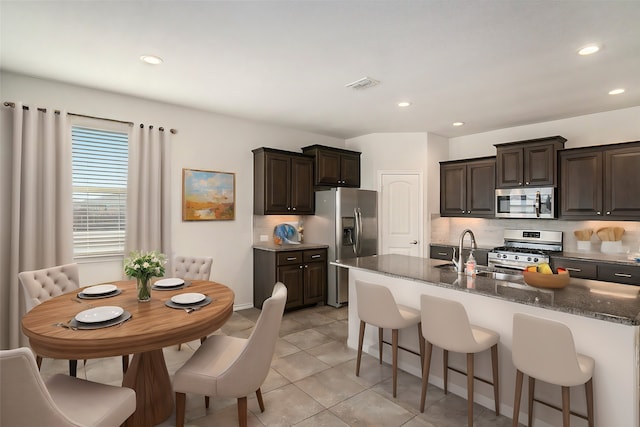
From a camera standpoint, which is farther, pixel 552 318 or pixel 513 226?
pixel 513 226

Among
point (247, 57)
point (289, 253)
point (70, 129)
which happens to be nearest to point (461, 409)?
point (289, 253)

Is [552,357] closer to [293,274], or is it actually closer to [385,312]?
[385,312]

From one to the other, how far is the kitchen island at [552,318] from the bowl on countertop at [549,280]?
5cm

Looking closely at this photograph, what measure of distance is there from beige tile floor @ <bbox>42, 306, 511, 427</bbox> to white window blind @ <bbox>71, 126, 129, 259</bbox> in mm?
1252

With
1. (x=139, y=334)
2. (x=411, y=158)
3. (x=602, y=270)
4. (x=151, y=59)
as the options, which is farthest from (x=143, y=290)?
(x=602, y=270)

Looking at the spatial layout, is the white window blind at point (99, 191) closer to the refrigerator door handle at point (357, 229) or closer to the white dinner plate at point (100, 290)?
the white dinner plate at point (100, 290)

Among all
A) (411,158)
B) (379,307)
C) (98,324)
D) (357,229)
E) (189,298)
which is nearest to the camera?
(98,324)

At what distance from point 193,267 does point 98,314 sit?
61.8 inches

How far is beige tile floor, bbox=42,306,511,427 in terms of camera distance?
90.1 inches

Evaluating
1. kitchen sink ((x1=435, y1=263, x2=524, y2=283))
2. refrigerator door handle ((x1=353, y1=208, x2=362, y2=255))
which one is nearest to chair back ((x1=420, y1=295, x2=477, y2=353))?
kitchen sink ((x1=435, y1=263, x2=524, y2=283))

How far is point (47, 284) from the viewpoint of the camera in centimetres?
279

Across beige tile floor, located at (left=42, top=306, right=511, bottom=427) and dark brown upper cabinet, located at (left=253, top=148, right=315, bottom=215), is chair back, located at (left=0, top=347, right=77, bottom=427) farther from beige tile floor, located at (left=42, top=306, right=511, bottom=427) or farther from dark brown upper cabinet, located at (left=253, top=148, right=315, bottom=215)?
dark brown upper cabinet, located at (left=253, top=148, right=315, bottom=215)

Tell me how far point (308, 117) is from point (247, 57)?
1.90m

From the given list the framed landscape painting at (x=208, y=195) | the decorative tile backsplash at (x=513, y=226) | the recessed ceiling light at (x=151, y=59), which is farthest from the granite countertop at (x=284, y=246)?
the recessed ceiling light at (x=151, y=59)
